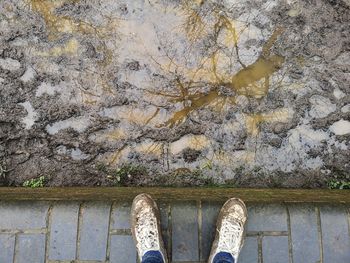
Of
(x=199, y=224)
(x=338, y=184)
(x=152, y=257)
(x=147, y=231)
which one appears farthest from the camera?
(x=338, y=184)

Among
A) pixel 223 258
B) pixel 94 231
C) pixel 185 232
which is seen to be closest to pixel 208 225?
pixel 185 232

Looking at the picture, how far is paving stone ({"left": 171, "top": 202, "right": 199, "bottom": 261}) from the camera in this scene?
311 cm

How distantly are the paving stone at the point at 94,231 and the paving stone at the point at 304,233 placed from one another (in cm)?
127

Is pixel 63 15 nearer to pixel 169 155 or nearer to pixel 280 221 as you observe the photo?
pixel 169 155

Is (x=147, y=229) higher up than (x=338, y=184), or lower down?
lower down

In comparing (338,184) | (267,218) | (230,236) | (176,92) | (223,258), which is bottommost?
(223,258)

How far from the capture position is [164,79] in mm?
3428

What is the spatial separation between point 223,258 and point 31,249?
1.29 m

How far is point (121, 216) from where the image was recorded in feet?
10.5

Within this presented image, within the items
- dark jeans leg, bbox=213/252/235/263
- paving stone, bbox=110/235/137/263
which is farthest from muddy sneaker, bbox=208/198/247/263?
paving stone, bbox=110/235/137/263

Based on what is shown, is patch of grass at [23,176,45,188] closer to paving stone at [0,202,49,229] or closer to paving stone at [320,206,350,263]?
paving stone at [0,202,49,229]

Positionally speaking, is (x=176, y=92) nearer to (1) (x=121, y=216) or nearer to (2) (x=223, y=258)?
(1) (x=121, y=216)

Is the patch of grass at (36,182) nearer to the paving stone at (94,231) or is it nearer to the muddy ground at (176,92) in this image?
the muddy ground at (176,92)

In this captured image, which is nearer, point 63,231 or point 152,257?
point 152,257
